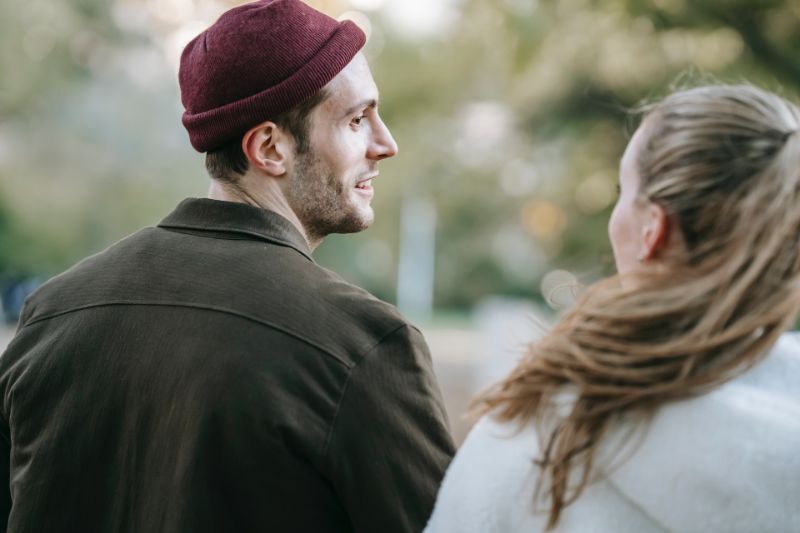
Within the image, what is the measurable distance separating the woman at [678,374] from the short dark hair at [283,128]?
91 centimetres

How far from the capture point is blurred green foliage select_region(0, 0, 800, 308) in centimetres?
684

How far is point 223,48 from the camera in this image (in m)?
2.35

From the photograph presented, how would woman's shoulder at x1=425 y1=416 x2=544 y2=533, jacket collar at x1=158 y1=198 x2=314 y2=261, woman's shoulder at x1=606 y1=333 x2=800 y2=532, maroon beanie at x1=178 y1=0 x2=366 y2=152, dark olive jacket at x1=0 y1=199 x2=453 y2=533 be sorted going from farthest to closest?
1. maroon beanie at x1=178 y1=0 x2=366 y2=152
2. jacket collar at x1=158 y1=198 x2=314 y2=261
3. dark olive jacket at x1=0 y1=199 x2=453 y2=533
4. woman's shoulder at x1=425 y1=416 x2=544 y2=533
5. woman's shoulder at x1=606 y1=333 x2=800 y2=532

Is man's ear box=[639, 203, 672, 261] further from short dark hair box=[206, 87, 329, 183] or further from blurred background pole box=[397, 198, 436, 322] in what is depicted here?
blurred background pole box=[397, 198, 436, 322]

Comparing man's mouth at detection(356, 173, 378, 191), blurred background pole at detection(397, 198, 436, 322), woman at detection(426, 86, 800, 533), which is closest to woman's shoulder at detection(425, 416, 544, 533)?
woman at detection(426, 86, 800, 533)

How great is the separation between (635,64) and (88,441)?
628 centimetres

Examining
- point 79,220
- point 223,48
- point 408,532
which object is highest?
point 223,48

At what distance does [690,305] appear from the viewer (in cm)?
168

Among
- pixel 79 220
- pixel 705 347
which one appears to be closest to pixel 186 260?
pixel 705 347

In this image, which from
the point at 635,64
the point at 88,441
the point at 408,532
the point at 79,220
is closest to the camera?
the point at 408,532

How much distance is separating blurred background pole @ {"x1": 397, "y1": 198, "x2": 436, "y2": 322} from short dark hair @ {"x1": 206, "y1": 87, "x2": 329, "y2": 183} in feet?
165

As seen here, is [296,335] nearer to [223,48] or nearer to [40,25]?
[223,48]

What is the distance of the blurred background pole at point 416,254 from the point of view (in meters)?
53.4

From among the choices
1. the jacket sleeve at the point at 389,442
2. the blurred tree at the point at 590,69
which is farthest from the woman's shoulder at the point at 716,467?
the blurred tree at the point at 590,69
